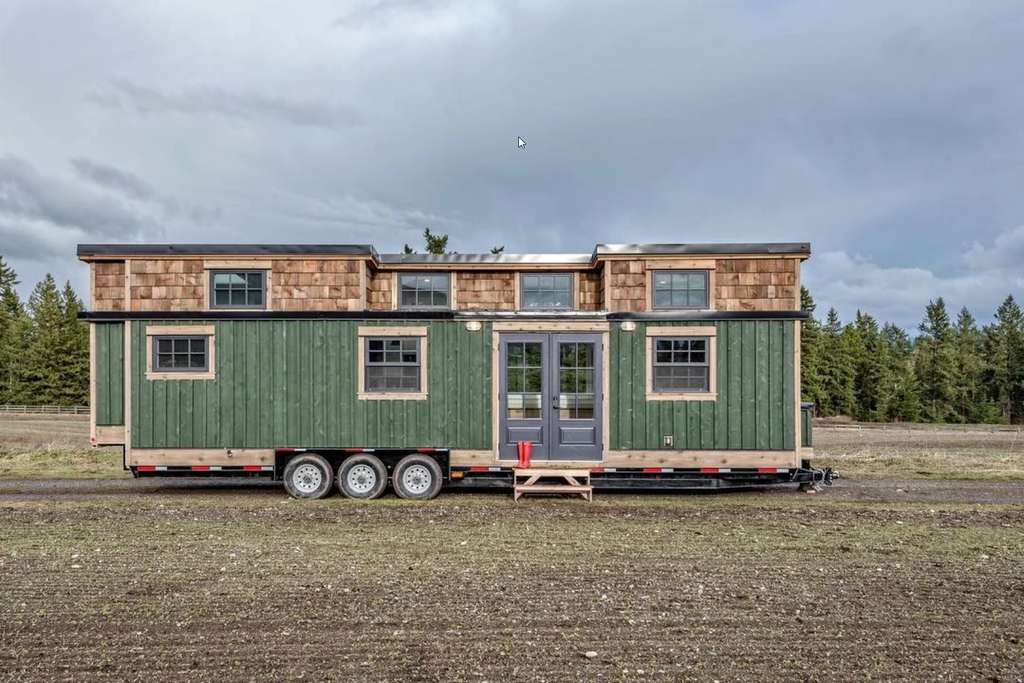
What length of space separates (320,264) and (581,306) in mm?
5684

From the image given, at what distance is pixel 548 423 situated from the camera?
11195mm

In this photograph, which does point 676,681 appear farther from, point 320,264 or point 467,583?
point 320,264

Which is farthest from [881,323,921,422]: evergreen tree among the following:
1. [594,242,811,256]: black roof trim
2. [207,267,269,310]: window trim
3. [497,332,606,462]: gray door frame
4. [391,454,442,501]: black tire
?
[207,267,269,310]: window trim

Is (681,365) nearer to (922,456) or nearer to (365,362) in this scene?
(365,362)

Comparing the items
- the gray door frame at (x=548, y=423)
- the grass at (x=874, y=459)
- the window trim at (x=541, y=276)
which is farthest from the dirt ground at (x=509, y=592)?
the window trim at (x=541, y=276)

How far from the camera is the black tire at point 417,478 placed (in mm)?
10938

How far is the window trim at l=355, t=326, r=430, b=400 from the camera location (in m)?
11.1

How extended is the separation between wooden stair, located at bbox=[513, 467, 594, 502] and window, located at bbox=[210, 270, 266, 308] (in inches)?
242

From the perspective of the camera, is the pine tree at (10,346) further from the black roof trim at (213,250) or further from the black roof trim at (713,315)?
the black roof trim at (713,315)

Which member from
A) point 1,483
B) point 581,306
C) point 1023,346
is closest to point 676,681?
point 581,306

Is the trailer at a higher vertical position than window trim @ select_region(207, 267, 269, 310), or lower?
lower

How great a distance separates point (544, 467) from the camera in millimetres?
11086

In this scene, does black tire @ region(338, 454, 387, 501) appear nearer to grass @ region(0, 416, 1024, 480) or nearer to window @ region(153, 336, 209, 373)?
window @ region(153, 336, 209, 373)

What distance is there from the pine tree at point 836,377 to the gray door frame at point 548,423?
51.3 meters
